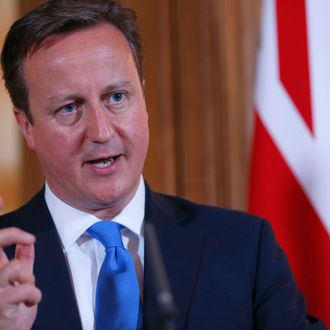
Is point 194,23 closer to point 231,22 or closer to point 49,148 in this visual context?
point 231,22

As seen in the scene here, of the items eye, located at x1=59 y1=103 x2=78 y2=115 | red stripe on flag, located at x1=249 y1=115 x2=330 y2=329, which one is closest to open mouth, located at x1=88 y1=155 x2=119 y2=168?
eye, located at x1=59 y1=103 x2=78 y2=115

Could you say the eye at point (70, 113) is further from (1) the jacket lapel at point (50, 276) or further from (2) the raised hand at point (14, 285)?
(2) the raised hand at point (14, 285)

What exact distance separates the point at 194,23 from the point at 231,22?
4.2 inches

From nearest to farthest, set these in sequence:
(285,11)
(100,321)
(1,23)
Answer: (100,321), (285,11), (1,23)

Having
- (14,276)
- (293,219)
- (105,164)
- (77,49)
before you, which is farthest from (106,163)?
(293,219)

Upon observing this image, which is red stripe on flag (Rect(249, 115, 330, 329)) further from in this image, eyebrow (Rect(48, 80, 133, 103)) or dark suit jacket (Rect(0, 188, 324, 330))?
eyebrow (Rect(48, 80, 133, 103))

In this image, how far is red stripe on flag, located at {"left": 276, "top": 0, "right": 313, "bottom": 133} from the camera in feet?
5.54

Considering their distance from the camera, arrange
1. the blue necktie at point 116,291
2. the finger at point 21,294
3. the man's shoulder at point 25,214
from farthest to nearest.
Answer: the man's shoulder at point 25,214
the blue necktie at point 116,291
the finger at point 21,294

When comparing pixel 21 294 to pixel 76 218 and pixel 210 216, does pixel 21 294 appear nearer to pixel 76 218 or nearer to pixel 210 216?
pixel 76 218

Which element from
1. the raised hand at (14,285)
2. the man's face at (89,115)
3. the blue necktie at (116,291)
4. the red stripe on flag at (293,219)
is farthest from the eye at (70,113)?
the red stripe on flag at (293,219)

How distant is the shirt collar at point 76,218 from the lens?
1.42 metres

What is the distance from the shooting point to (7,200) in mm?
2242

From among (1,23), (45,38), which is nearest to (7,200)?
(1,23)

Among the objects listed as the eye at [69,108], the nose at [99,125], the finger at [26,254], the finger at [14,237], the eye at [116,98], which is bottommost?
the finger at [26,254]
